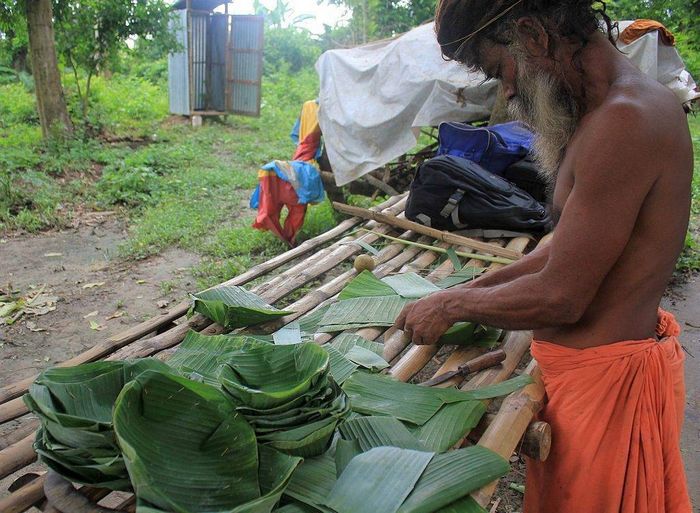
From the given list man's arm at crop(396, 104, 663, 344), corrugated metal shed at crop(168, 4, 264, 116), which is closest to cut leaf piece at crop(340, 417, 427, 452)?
man's arm at crop(396, 104, 663, 344)

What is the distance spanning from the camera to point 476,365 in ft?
5.80

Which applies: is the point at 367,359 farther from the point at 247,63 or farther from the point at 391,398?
the point at 247,63

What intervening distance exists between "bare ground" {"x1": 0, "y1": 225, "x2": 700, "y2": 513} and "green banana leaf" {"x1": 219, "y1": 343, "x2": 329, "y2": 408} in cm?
165

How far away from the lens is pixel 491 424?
1.50 m

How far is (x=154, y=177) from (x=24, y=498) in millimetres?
7004

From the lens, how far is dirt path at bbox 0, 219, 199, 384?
3.97 m

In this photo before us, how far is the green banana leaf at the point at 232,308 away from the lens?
2016 mm

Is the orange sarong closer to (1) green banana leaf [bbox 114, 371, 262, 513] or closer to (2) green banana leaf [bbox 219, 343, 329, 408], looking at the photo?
(2) green banana leaf [bbox 219, 343, 329, 408]

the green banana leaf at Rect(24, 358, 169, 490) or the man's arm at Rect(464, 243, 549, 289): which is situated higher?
the man's arm at Rect(464, 243, 549, 289)

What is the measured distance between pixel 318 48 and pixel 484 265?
16.8 m

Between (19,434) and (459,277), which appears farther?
(459,277)

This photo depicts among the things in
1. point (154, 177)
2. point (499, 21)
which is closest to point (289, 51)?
point (154, 177)

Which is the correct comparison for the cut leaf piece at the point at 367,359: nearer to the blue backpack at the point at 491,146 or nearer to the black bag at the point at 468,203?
the black bag at the point at 468,203

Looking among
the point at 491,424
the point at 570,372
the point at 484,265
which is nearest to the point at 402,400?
the point at 491,424
